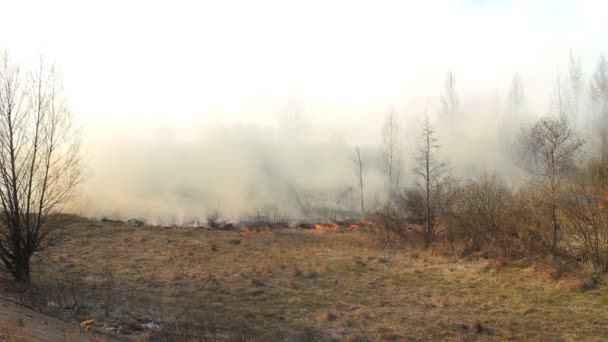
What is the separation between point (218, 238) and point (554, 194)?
22268 mm

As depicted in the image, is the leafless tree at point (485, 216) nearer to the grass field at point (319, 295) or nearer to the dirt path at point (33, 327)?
the grass field at point (319, 295)

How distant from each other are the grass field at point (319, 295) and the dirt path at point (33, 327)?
925 millimetres

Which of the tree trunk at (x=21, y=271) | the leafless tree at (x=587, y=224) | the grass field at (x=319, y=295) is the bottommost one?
the grass field at (x=319, y=295)

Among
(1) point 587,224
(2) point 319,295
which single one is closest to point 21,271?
(2) point 319,295

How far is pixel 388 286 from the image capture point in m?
17.2

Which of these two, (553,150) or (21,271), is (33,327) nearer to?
(21,271)

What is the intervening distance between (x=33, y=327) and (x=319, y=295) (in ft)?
30.5

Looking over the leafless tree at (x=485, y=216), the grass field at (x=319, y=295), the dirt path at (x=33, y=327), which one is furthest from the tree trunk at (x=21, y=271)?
the leafless tree at (x=485, y=216)

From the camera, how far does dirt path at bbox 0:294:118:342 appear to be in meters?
7.65

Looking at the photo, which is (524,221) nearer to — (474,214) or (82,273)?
(474,214)

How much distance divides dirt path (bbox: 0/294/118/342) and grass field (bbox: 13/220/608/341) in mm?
925

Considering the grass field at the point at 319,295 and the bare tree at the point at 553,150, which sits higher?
the bare tree at the point at 553,150

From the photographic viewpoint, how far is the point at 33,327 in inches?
350

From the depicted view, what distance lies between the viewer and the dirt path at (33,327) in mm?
7652
